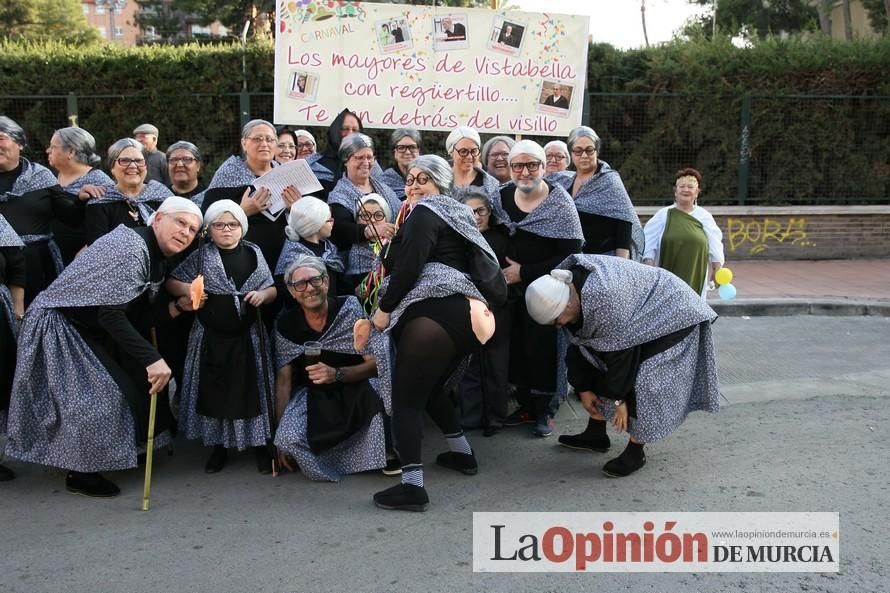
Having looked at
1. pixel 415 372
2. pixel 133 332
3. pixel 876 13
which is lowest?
pixel 415 372

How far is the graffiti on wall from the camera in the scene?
38.9ft

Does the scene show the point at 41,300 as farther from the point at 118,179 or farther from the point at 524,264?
the point at 524,264

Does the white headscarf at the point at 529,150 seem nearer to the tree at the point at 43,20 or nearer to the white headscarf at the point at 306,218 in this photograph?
the white headscarf at the point at 306,218

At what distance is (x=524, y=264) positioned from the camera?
196 inches

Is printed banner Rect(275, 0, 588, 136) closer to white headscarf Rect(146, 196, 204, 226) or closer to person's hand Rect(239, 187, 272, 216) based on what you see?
person's hand Rect(239, 187, 272, 216)

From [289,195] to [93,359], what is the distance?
1.55 meters

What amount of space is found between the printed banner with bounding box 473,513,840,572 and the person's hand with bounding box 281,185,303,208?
7.54 ft

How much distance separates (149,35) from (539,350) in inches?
1618

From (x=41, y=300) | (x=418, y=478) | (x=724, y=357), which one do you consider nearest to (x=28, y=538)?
(x=41, y=300)

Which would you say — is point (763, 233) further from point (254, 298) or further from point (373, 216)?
point (254, 298)

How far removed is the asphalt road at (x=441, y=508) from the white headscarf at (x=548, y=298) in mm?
952

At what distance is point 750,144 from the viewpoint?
11.7 meters

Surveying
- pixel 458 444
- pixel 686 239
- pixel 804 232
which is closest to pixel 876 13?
pixel 804 232

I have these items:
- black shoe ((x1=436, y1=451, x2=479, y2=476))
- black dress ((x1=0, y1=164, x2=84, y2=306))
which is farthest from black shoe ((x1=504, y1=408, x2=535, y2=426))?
black dress ((x1=0, y1=164, x2=84, y2=306))
